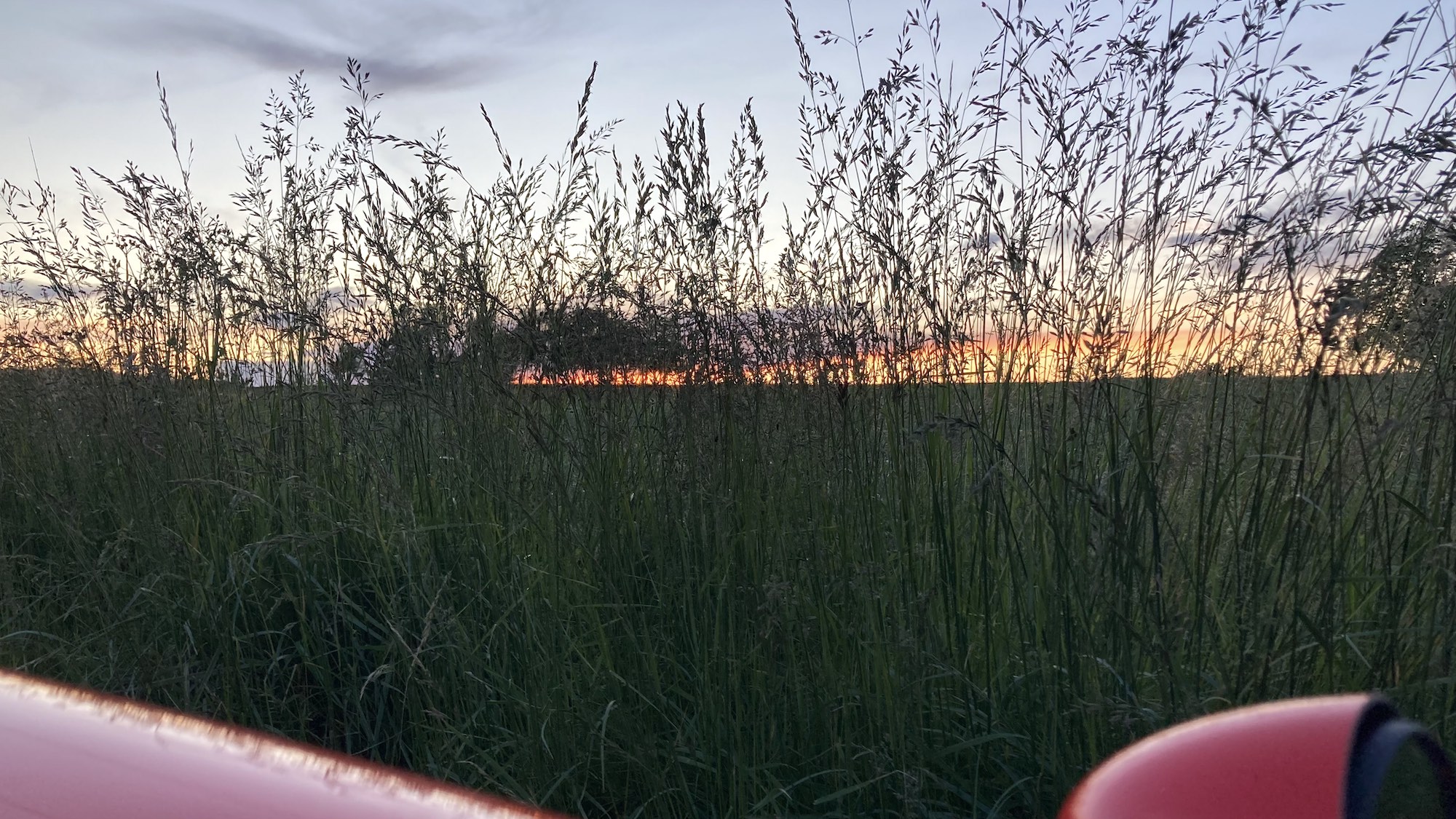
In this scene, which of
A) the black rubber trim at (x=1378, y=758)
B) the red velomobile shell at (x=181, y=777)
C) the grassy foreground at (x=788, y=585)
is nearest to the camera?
the black rubber trim at (x=1378, y=758)

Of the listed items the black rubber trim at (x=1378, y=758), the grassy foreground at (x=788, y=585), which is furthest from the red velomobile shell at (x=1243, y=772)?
the grassy foreground at (x=788, y=585)

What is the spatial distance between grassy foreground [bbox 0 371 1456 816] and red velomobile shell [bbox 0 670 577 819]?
3.96 ft

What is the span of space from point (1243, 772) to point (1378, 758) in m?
0.08

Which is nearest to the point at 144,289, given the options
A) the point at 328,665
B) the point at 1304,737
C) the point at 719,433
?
the point at 328,665

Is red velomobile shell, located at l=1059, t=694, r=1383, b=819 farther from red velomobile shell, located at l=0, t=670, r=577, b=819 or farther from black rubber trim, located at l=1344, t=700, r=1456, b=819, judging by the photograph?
red velomobile shell, located at l=0, t=670, r=577, b=819

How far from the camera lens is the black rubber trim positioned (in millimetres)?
533

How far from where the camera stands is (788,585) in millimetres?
2090

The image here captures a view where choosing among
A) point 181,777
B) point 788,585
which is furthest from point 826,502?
point 181,777

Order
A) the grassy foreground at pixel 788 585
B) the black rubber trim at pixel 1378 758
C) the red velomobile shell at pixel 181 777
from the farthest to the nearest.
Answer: the grassy foreground at pixel 788 585, the red velomobile shell at pixel 181 777, the black rubber trim at pixel 1378 758

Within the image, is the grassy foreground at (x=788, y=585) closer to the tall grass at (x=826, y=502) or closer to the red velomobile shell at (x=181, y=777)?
the tall grass at (x=826, y=502)

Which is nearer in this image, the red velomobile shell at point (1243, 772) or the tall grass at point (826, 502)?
the red velomobile shell at point (1243, 772)

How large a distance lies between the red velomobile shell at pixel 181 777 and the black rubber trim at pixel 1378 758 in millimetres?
569

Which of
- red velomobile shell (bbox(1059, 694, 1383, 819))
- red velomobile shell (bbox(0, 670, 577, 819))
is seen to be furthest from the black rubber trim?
red velomobile shell (bbox(0, 670, 577, 819))

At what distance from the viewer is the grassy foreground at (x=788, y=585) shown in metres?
1.93
